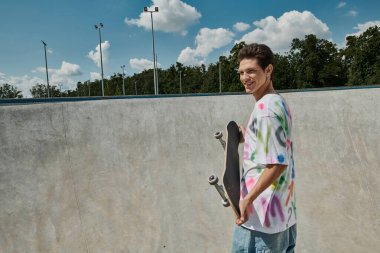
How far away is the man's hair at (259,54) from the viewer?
6.66ft

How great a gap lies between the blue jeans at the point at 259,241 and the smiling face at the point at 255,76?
0.97 metres

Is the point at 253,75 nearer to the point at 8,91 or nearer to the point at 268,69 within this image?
the point at 268,69

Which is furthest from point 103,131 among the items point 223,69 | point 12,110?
Answer: point 223,69

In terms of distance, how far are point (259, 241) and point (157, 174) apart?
3.39 metres

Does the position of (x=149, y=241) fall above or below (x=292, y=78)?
below

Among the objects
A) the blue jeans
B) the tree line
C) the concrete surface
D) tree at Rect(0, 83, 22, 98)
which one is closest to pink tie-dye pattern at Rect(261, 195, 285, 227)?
the blue jeans

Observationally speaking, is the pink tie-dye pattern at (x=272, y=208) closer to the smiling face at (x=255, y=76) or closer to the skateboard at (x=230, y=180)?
the skateboard at (x=230, y=180)

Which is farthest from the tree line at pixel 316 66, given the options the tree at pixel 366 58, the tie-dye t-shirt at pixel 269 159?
the tie-dye t-shirt at pixel 269 159

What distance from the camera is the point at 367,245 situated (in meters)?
4.81

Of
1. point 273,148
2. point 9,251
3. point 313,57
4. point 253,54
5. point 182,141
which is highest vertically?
point 313,57

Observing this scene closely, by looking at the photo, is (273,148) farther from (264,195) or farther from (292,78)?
(292,78)

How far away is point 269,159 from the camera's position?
1.88m

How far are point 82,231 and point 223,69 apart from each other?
5836cm

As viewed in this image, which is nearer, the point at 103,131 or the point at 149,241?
the point at 149,241
